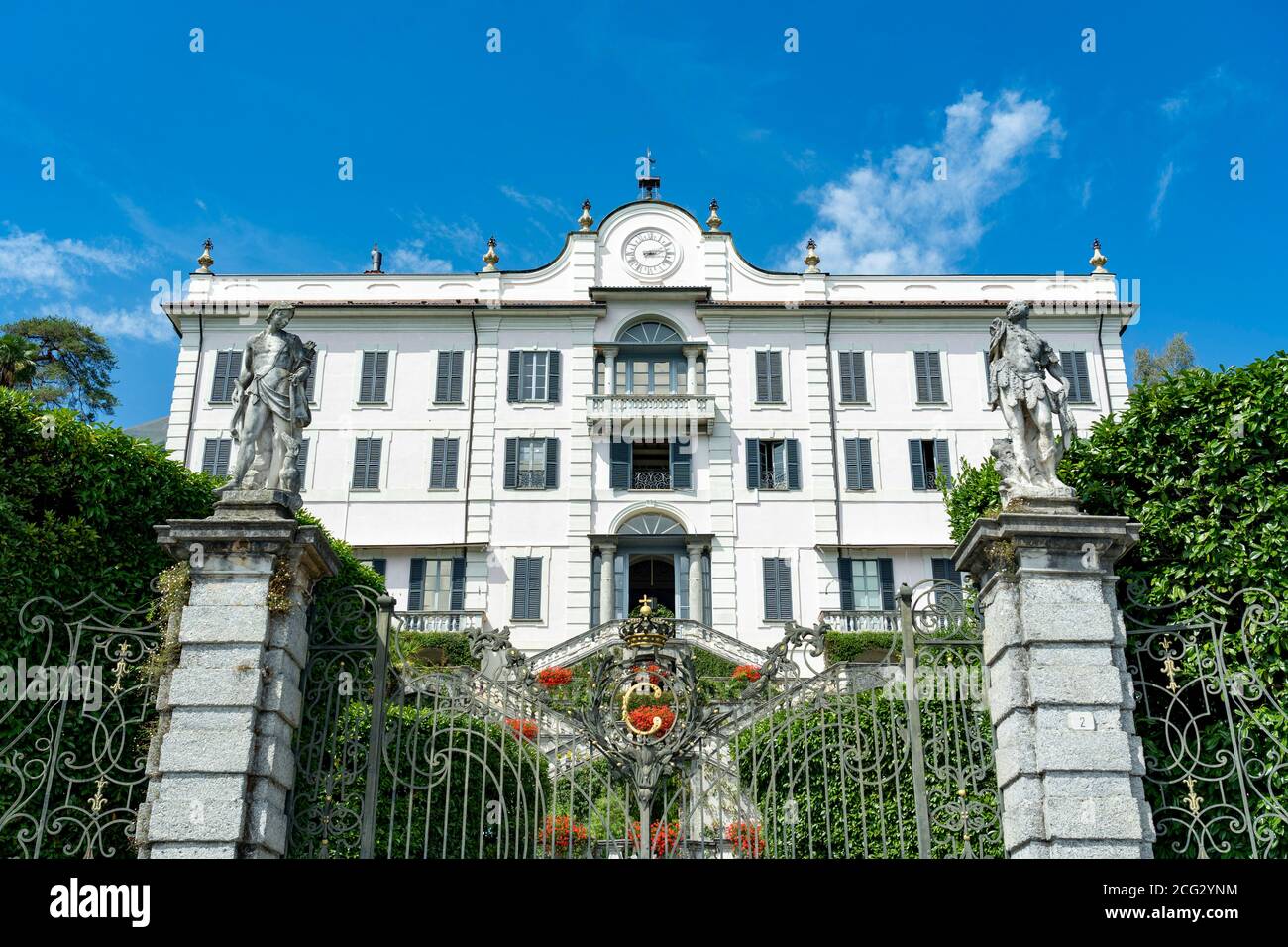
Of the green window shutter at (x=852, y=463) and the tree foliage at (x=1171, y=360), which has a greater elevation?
the tree foliage at (x=1171, y=360)

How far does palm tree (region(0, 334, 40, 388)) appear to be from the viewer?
99.8 ft

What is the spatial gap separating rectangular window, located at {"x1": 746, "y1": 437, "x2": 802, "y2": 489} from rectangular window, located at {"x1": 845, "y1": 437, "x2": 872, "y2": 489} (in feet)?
4.76

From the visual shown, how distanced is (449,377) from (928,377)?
14.7m

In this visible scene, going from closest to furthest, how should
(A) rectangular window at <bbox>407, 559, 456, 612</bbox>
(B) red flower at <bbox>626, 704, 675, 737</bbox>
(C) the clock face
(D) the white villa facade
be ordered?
(B) red flower at <bbox>626, 704, 675, 737</bbox> < (A) rectangular window at <bbox>407, 559, 456, 612</bbox> < (D) the white villa facade < (C) the clock face

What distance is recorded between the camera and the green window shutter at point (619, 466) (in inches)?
1251

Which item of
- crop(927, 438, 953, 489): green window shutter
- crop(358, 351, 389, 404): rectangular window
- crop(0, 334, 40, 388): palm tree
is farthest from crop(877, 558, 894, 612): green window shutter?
crop(0, 334, 40, 388): palm tree

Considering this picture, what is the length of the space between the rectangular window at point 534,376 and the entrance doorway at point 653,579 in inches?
232

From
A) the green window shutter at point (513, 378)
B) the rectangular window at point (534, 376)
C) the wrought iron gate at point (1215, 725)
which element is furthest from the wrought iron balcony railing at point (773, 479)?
the wrought iron gate at point (1215, 725)

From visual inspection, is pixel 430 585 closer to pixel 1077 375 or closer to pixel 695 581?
pixel 695 581

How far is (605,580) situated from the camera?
3062 cm

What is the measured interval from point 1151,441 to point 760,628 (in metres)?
18.5

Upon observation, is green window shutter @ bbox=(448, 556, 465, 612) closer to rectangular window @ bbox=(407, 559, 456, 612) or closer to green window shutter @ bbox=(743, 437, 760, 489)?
rectangular window @ bbox=(407, 559, 456, 612)

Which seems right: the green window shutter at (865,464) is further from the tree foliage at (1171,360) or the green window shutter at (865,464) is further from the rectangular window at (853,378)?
the tree foliage at (1171,360)
